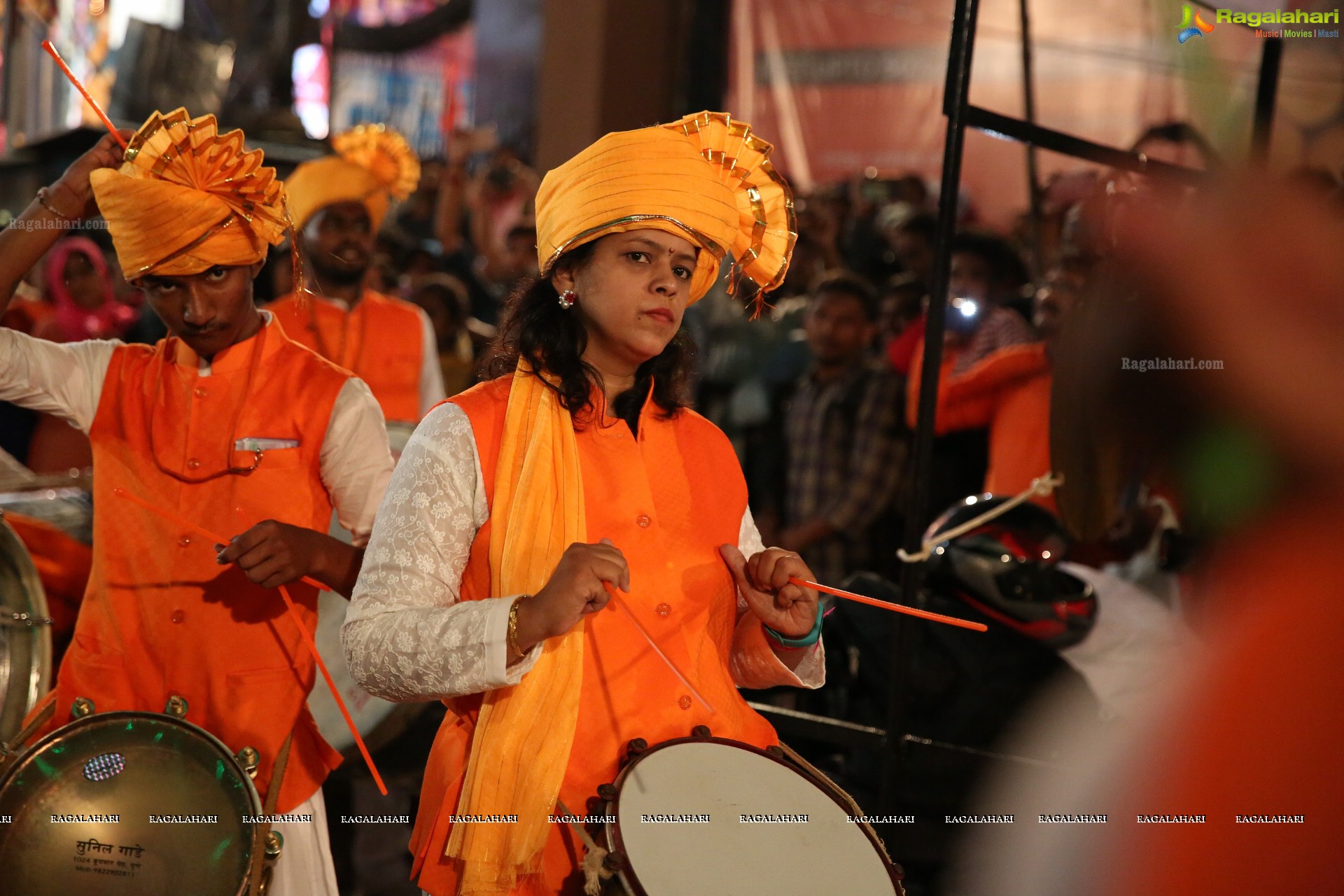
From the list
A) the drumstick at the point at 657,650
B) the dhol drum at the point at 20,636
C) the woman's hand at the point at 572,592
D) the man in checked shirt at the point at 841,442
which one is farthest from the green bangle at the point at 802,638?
the man in checked shirt at the point at 841,442

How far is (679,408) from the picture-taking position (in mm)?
2449

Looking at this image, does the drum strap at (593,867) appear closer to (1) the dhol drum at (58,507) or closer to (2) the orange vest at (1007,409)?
(1) the dhol drum at (58,507)

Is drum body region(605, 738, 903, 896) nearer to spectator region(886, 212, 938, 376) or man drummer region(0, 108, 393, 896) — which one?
man drummer region(0, 108, 393, 896)

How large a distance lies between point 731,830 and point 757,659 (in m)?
0.43

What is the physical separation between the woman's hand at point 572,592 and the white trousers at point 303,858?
1.09 m

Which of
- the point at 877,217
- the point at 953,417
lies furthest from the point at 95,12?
the point at 953,417

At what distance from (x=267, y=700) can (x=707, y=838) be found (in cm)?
118

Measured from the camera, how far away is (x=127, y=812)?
7.93 ft

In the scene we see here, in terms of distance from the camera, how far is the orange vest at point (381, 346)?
5.29 metres

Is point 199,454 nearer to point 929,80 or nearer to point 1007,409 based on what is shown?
point 1007,409

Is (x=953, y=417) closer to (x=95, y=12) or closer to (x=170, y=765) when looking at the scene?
(x=170, y=765)

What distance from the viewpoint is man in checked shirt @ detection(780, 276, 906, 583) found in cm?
548

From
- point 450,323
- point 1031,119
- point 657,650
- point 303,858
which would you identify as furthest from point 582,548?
point 450,323

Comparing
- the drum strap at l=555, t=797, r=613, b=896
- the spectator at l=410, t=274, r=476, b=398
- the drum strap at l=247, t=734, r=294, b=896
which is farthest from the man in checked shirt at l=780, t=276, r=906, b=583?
the drum strap at l=555, t=797, r=613, b=896
